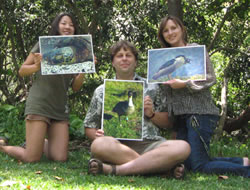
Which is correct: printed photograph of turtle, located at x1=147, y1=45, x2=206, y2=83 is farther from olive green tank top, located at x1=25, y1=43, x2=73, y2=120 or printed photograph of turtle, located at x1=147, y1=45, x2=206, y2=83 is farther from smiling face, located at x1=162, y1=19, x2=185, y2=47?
olive green tank top, located at x1=25, y1=43, x2=73, y2=120

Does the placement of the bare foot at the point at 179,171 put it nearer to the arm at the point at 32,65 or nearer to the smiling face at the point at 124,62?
the smiling face at the point at 124,62

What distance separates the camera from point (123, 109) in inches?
141

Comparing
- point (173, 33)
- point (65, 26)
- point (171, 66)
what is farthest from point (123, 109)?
point (65, 26)

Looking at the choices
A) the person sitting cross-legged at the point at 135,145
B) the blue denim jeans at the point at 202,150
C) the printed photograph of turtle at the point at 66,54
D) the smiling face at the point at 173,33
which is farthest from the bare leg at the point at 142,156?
the smiling face at the point at 173,33

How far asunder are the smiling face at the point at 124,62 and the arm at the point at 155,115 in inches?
12.7

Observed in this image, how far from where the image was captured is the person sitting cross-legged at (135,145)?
10.8 feet

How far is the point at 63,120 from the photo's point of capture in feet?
14.3

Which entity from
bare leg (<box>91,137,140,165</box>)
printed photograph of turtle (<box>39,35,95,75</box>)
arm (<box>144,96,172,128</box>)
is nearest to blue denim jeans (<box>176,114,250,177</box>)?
arm (<box>144,96,172,128</box>)

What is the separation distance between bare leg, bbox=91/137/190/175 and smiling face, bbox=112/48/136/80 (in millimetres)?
692

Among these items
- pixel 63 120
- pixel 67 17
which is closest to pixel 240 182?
pixel 63 120

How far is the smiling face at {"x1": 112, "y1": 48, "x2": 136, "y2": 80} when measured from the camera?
364cm

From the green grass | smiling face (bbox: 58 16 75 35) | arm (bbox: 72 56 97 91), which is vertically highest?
smiling face (bbox: 58 16 75 35)

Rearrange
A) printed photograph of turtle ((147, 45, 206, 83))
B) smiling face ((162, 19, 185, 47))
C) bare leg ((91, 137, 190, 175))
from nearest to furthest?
bare leg ((91, 137, 190, 175)) < printed photograph of turtle ((147, 45, 206, 83)) < smiling face ((162, 19, 185, 47))

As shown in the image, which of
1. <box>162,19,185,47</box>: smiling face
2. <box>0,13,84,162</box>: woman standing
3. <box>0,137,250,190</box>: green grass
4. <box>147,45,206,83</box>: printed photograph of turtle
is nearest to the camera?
<box>0,137,250,190</box>: green grass
